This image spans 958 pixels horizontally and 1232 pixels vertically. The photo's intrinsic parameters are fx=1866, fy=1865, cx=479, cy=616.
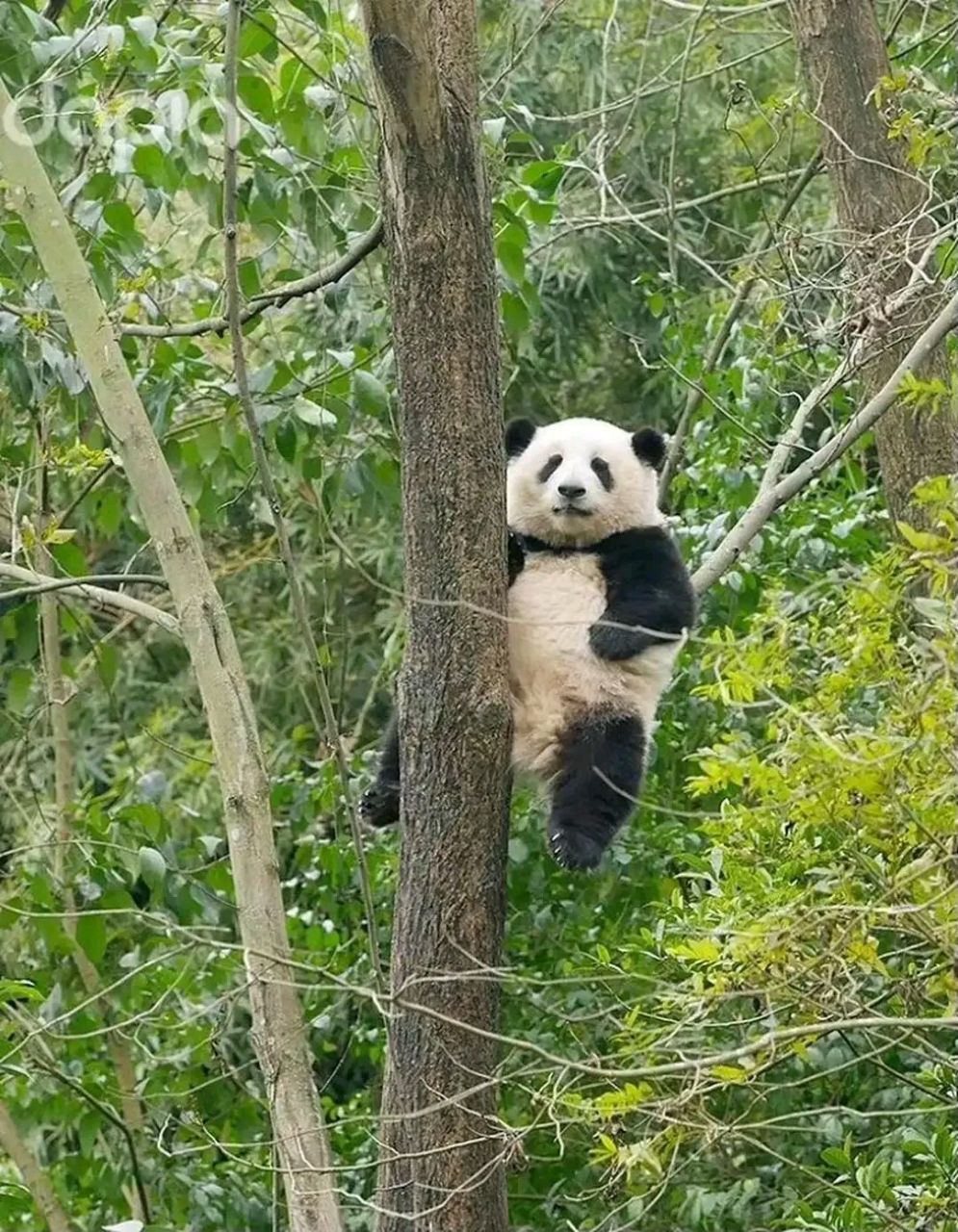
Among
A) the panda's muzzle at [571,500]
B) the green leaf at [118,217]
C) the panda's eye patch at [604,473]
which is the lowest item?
the panda's muzzle at [571,500]

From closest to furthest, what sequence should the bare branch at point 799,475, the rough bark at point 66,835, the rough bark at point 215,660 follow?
the bare branch at point 799,475 → the rough bark at point 215,660 → the rough bark at point 66,835

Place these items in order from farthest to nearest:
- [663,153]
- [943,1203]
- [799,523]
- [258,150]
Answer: [663,153]
[799,523]
[258,150]
[943,1203]

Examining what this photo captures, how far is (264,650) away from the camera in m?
8.24

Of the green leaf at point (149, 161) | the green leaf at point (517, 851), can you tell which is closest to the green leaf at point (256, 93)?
the green leaf at point (149, 161)

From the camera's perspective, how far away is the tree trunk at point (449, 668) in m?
2.97

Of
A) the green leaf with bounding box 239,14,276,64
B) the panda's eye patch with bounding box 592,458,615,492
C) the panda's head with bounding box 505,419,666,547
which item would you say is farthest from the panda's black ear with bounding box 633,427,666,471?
the green leaf with bounding box 239,14,276,64

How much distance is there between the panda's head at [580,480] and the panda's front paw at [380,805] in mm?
773

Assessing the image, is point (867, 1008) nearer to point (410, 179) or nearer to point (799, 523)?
point (410, 179)

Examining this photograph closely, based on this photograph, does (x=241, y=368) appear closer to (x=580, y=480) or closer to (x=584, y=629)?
(x=584, y=629)

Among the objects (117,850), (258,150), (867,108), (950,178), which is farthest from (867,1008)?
(950,178)

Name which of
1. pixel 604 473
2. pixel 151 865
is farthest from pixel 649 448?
pixel 151 865

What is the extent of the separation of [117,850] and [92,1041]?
108 cm

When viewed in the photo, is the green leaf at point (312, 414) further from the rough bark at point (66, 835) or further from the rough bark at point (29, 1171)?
the rough bark at point (29, 1171)

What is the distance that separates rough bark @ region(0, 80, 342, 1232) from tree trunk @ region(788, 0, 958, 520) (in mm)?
1891
